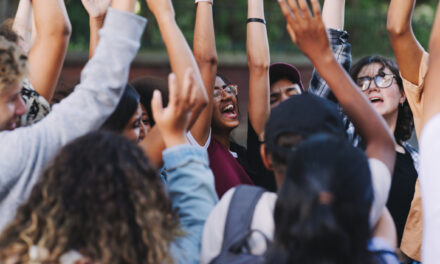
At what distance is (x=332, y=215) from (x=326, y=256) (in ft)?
0.33

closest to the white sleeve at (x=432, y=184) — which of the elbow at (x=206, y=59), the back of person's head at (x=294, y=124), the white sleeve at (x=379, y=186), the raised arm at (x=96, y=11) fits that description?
the white sleeve at (x=379, y=186)

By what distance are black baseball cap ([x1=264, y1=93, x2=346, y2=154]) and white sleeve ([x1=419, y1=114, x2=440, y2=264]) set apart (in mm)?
273

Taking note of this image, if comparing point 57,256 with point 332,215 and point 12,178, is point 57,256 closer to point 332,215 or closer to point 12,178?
point 12,178

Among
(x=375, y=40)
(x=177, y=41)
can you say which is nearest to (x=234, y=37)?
(x=375, y=40)

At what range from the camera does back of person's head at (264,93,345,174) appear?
67.1 inches

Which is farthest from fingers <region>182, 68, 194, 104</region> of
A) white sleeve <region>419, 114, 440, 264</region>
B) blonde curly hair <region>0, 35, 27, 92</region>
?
white sleeve <region>419, 114, 440, 264</region>

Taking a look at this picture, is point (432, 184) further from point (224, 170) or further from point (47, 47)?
point (47, 47)

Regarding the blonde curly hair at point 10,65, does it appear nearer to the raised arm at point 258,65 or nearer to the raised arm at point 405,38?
the raised arm at point 258,65

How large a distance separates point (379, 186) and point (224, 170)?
1094 mm

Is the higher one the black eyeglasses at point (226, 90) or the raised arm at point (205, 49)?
the raised arm at point (205, 49)

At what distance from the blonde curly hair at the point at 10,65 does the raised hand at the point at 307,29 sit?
84cm

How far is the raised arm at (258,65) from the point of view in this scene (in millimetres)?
2822

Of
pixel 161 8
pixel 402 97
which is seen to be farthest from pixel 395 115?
pixel 161 8

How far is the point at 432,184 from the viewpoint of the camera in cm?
156
